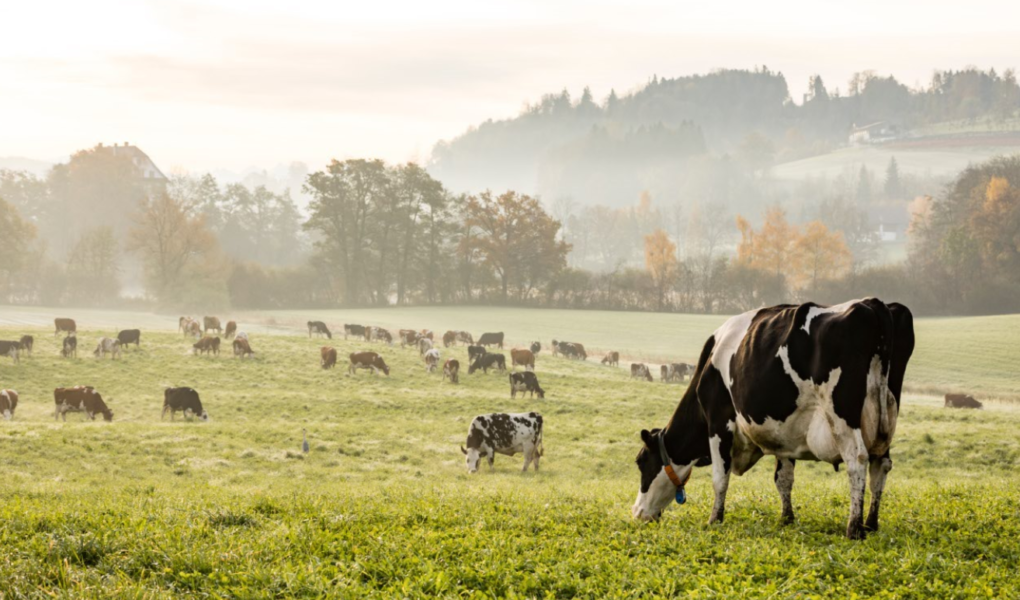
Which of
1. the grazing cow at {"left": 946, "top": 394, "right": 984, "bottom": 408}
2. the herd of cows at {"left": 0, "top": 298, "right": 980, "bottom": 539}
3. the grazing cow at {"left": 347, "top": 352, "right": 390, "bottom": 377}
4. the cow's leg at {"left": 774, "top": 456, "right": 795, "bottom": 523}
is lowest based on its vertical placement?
the grazing cow at {"left": 946, "top": 394, "right": 984, "bottom": 408}

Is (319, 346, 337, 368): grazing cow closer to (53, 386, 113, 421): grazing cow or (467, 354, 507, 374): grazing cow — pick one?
(467, 354, 507, 374): grazing cow

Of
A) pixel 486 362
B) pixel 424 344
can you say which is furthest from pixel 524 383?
pixel 424 344

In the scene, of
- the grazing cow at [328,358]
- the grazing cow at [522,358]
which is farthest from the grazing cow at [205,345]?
the grazing cow at [522,358]

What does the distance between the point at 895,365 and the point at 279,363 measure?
3478cm

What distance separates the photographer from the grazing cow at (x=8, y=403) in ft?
84.9

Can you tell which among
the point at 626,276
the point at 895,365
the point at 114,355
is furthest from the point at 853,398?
the point at 626,276

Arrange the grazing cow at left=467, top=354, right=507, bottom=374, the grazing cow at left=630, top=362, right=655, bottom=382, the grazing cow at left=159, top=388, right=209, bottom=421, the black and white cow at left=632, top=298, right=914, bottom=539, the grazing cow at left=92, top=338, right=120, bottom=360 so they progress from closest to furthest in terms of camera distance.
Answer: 1. the black and white cow at left=632, top=298, right=914, bottom=539
2. the grazing cow at left=159, top=388, right=209, bottom=421
3. the grazing cow at left=92, top=338, right=120, bottom=360
4. the grazing cow at left=467, top=354, right=507, bottom=374
5. the grazing cow at left=630, top=362, right=655, bottom=382

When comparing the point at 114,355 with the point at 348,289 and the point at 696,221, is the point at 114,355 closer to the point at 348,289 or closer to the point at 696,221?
the point at 348,289

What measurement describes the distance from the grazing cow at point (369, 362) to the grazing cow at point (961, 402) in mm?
26432

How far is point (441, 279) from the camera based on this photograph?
91125mm

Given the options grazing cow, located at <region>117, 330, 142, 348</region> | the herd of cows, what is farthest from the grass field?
grazing cow, located at <region>117, 330, 142, 348</region>

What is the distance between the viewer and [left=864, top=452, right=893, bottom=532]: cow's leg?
7.73 m

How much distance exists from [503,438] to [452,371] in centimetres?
1634

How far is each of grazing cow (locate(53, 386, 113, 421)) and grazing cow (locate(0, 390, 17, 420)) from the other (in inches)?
50.3
